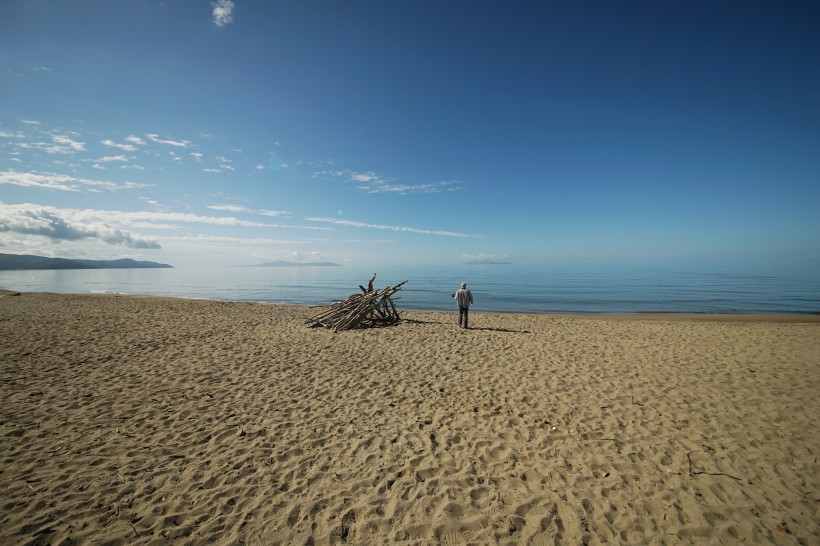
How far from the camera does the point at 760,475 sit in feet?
15.2

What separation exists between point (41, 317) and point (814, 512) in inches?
1110

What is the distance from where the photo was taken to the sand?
3809mm

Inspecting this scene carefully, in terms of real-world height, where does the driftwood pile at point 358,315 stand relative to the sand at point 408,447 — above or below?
above

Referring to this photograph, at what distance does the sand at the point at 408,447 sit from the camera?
3.81m

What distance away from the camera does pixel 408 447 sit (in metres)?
5.41

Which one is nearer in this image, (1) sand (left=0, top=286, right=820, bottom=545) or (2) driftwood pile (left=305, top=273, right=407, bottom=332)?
(1) sand (left=0, top=286, right=820, bottom=545)

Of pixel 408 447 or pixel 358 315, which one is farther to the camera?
pixel 358 315

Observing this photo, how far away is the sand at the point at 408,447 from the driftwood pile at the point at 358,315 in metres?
5.20

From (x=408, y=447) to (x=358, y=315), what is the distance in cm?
1097

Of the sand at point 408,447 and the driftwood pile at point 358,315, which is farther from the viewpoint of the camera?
the driftwood pile at point 358,315

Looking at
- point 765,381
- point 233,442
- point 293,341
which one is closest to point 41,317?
point 293,341

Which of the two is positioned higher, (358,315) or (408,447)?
(358,315)

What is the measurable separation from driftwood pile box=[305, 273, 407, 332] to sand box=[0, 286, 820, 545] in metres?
5.20

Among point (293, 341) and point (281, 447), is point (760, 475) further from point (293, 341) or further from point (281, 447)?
point (293, 341)
